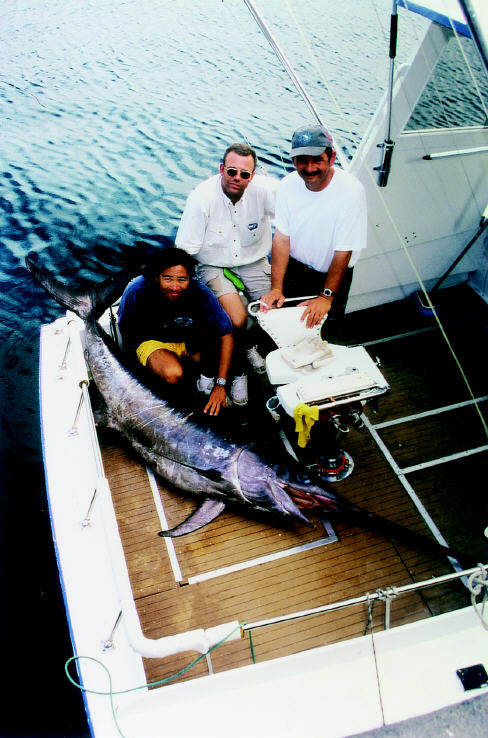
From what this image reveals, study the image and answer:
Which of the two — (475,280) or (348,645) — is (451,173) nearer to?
(475,280)

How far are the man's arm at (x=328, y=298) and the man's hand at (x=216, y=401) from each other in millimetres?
745

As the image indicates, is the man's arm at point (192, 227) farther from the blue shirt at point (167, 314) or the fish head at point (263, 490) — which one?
the fish head at point (263, 490)

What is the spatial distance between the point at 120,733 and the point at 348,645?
2.64 ft

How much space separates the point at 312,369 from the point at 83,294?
1910 millimetres

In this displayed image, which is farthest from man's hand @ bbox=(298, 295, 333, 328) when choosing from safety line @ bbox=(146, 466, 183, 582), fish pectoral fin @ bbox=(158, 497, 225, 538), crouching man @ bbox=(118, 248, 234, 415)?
safety line @ bbox=(146, 466, 183, 582)

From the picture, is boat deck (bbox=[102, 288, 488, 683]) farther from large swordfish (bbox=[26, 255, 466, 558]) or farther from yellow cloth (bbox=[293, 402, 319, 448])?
yellow cloth (bbox=[293, 402, 319, 448])

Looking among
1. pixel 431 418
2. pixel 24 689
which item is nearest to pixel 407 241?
pixel 431 418

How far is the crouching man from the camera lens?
3340 millimetres

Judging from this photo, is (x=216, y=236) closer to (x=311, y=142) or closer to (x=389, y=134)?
(x=311, y=142)

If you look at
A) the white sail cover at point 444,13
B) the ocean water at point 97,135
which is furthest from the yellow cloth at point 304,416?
the white sail cover at point 444,13

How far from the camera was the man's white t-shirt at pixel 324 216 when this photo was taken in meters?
3.25

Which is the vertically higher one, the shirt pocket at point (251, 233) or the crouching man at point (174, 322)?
the shirt pocket at point (251, 233)

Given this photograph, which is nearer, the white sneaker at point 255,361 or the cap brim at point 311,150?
the cap brim at point 311,150

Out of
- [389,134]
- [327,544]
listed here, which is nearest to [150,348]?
[327,544]
